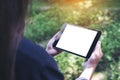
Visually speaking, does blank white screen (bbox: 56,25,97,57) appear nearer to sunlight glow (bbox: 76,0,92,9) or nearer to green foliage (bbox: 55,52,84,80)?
green foliage (bbox: 55,52,84,80)

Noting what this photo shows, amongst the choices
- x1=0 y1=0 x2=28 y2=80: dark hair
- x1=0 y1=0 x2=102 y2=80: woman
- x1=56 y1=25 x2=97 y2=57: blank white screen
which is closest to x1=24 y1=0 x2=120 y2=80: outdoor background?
x1=56 y1=25 x2=97 y2=57: blank white screen

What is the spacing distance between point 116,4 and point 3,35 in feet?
6.63

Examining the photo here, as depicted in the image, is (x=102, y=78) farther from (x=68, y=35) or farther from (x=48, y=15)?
(x=68, y=35)

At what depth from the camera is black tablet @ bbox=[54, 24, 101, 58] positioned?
4.81 feet

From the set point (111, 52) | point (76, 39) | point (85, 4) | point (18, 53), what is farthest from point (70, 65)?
point (18, 53)

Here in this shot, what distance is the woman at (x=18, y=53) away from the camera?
71 centimetres

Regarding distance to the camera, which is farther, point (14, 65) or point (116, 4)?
point (116, 4)

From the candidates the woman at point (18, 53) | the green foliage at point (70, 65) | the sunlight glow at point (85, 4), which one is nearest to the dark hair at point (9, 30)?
the woman at point (18, 53)

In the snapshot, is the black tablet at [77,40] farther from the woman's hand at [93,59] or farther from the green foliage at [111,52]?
the green foliage at [111,52]

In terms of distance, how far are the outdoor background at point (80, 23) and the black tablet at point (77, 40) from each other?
758mm

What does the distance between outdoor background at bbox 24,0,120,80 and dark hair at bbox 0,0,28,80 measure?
1.61 meters

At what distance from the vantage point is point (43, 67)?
2.68 ft

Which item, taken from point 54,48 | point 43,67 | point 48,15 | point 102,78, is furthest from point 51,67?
point 48,15

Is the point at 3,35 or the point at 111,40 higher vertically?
the point at 3,35
